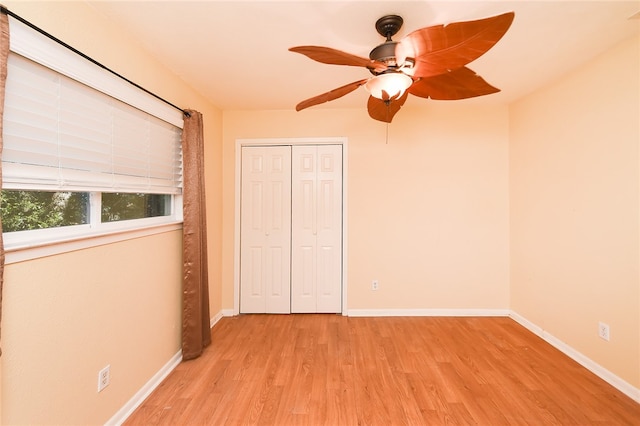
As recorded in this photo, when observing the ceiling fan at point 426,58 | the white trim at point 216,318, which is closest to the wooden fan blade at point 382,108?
the ceiling fan at point 426,58

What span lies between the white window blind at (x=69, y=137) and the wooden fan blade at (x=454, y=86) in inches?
71.1

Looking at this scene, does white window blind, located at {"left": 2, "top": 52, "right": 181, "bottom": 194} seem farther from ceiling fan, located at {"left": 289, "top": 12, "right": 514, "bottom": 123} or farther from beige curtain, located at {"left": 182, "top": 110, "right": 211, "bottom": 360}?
ceiling fan, located at {"left": 289, "top": 12, "right": 514, "bottom": 123}

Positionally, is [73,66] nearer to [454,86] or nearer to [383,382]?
[454,86]

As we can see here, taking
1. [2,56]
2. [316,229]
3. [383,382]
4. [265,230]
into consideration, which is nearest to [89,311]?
[2,56]

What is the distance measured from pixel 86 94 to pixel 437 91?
6.42ft

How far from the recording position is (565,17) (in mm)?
1732

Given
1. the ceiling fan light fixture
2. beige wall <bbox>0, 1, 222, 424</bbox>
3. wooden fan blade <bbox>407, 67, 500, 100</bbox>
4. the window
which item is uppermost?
wooden fan blade <bbox>407, 67, 500, 100</bbox>

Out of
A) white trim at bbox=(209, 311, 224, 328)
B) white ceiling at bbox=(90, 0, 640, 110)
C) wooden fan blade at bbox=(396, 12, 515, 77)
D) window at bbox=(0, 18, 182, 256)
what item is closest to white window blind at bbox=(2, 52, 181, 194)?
window at bbox=(0, 18, 182, 256)

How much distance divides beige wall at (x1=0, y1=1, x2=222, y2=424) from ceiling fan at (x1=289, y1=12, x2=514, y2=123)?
122 cm

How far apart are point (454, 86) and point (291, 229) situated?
236 cm

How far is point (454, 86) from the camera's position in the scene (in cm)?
160

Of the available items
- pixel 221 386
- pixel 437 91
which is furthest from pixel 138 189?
pixel 437 91

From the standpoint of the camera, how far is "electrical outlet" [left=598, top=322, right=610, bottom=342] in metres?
2.17

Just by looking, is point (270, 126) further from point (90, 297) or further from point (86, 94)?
point (90, 297)
